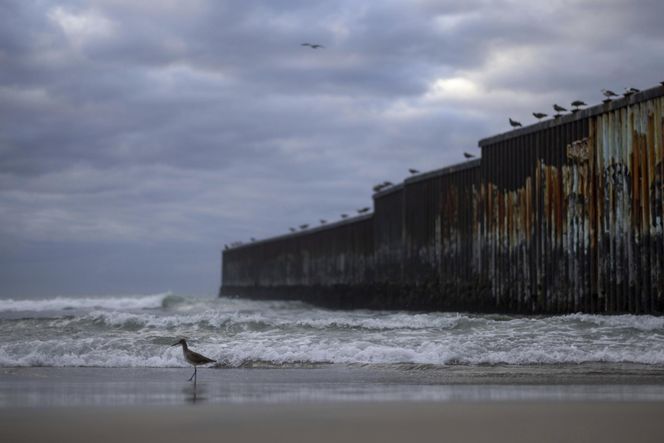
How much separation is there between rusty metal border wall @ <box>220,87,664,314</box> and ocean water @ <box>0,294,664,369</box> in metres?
1.57

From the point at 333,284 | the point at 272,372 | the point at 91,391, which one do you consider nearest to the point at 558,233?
the point at 272,372

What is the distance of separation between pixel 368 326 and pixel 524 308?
619 cm

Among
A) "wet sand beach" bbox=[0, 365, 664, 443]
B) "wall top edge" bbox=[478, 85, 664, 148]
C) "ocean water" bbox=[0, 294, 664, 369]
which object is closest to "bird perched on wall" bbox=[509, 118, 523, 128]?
"wall top edge" bbox=[478, 85, 664, 148]

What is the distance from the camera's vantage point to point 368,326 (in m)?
18.3

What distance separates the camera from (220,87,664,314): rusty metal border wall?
18312mm

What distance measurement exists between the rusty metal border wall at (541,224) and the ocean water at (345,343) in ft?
5.16

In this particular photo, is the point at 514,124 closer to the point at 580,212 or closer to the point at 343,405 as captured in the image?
the point at 580,212

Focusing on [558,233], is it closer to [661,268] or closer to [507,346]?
[661,268]

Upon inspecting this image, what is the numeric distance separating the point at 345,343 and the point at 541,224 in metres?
8.86

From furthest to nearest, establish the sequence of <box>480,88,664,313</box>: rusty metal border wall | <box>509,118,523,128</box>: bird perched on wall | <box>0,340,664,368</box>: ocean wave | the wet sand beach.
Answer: <box>509,118,523,128</box>: bird perched on wall → <box>480,88,664,313</box>: rusty metal border wall → <box>0,340,664,368</box>: ocean wave → the wet sand beach

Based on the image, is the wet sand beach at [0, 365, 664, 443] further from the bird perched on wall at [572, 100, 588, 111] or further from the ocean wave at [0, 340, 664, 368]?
the bird perched on wall at [572, 100, 588, 111]

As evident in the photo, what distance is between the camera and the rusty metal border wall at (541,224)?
60.1 feet

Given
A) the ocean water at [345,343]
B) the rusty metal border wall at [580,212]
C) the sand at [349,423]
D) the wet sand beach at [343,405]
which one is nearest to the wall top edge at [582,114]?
the rusty metal border wall at [580,212]

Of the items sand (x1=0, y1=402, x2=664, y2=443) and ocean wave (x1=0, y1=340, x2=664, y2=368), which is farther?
ocean wave (x1=0, y1=340, x2=664, y2=368)
